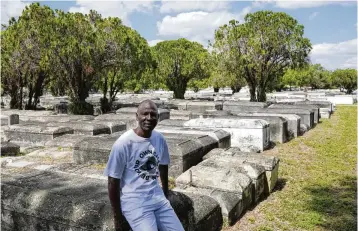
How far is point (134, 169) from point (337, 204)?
172 inches

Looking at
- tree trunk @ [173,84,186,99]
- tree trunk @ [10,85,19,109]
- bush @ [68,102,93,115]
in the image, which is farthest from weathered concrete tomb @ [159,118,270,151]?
tree trunk @ [173,84,186,99]

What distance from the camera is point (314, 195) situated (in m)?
6.06

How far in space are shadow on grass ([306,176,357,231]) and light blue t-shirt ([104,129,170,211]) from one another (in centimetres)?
323

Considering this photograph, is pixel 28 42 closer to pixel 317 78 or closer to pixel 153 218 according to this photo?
pixel 153 218

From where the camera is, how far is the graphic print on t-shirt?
2.70 m

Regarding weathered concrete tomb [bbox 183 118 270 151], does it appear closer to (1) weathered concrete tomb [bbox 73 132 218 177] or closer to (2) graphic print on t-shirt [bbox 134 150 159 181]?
(1) weathered concrete tomb [bbox 73 132 218 177]

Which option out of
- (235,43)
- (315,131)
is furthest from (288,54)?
(315,131)

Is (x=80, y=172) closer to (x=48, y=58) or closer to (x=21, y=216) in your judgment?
(x=21, y=216)

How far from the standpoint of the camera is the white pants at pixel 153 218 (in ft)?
8.45

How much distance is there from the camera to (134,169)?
2.68m

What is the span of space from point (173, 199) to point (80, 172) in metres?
3.10

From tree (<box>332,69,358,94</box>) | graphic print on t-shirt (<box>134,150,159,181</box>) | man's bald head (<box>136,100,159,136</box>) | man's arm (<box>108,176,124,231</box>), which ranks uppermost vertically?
tree (<box>332,69,358,94</box>)

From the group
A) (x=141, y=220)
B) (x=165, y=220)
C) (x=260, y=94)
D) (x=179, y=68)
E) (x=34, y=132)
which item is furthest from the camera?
(x=179, y=68)

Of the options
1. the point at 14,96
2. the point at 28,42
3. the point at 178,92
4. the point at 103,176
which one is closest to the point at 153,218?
the point at 103,176
